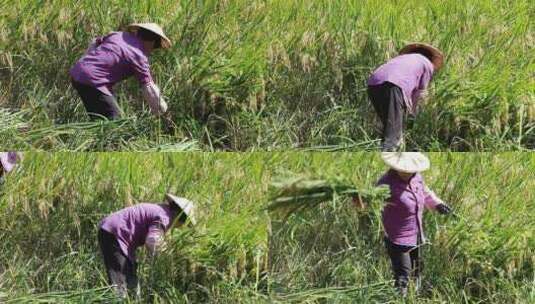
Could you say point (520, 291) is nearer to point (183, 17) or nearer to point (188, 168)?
point (188, 168)

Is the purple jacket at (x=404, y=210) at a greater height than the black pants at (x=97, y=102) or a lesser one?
lesser

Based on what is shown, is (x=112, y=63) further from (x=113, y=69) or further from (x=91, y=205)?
(x=91, y=205)

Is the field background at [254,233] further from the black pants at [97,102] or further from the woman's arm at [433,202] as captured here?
the black pants at [97,102]

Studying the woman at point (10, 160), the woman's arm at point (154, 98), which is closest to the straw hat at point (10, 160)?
the woman at point (10, 160)

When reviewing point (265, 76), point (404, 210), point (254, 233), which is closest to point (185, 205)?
point (254, 233)

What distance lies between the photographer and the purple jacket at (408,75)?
4906 millimetres

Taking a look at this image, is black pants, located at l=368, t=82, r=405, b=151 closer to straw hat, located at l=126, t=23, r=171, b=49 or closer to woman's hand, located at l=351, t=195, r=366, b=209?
woman's hand, located at l=351, t=195, r=366, b=209

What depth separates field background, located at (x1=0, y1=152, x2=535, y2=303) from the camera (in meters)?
4.80

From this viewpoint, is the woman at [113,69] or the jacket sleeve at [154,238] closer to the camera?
the jacket sleeve at [154,238]

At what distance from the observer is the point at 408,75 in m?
4.93

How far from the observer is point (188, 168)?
505 cm

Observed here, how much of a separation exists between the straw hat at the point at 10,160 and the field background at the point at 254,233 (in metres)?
0.05

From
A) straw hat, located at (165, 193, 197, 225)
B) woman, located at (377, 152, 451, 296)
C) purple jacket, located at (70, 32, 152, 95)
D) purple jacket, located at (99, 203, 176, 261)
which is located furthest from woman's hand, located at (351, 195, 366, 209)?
purple jacket, located at (70, 32, 152, 95)

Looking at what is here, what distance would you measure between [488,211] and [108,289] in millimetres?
1758
